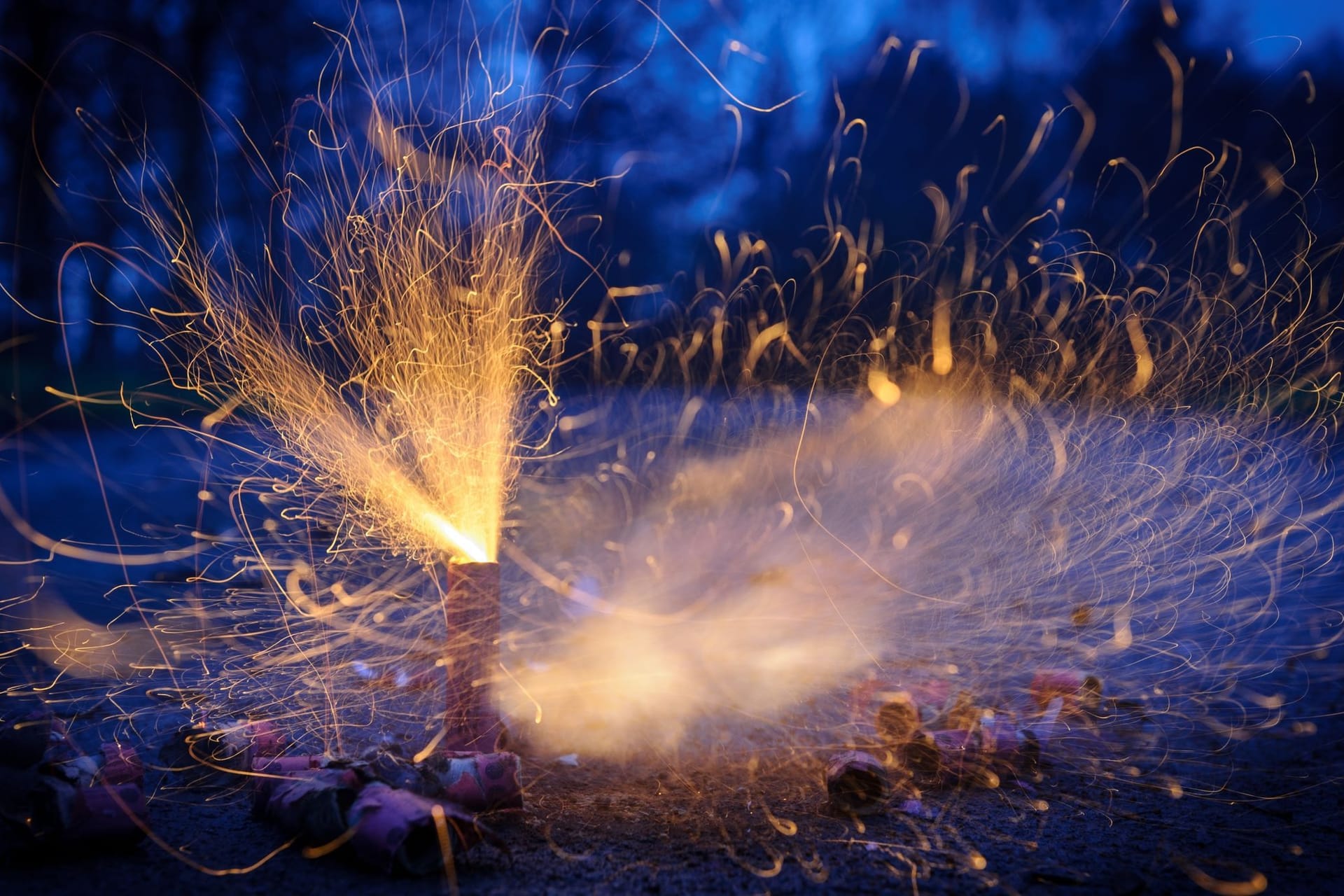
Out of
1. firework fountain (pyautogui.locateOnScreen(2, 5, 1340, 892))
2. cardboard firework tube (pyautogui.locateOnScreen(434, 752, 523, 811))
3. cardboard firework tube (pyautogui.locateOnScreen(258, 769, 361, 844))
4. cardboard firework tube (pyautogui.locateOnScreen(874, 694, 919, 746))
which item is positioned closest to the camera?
cardboard firework tube (pyautogui.locateOnScreen(258, 769, 361, 844))

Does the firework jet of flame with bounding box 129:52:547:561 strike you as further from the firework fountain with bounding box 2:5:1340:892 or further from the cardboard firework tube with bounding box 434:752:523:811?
the cardboard firework tube with bounding box 434:752:523:811

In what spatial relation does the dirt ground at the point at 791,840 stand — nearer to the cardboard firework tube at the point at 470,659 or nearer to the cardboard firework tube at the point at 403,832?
the cardboard firework tube at the point at 403,832

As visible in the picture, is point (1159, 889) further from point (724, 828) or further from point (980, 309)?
point (980, 309)

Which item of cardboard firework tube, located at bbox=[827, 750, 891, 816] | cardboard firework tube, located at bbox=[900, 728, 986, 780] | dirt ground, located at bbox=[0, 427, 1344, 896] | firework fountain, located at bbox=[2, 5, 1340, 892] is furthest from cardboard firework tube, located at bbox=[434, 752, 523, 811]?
cardboard firework tube, located at bbox=[900, 728, 986, 780]

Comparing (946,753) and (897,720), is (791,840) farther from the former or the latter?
(897,720)

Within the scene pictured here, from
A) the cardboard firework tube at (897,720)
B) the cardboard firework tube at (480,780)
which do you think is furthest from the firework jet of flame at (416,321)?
the cardboard firework tube at (897,720)

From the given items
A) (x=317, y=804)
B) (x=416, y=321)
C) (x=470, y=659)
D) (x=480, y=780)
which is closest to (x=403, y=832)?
(x=317, y=804)

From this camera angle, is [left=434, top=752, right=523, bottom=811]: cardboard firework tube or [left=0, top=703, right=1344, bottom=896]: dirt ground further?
[left=434, top=752, right=523, bottom=811]: cardboard firework tube
